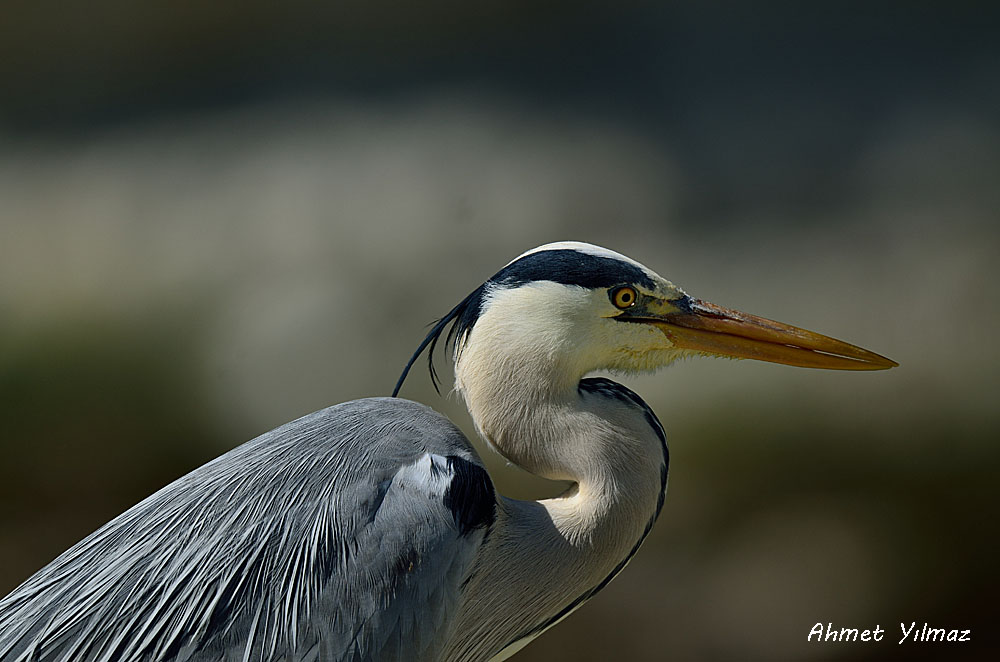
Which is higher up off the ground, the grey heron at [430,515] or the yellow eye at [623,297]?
the yellow eye at [623,297]

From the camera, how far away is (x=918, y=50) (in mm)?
3098

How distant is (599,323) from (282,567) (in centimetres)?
65

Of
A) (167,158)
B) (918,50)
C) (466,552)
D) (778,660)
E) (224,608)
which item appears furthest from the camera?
(167,158)

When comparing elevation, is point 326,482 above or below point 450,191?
below

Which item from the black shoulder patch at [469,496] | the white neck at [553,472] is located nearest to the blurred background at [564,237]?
the white neck at [553,472]

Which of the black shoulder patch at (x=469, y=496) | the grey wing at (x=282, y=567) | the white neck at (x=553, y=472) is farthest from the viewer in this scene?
the white neck at (x=553, y=472)

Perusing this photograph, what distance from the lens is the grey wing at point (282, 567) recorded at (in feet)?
4.09

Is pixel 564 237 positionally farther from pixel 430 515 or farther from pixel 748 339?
pixel 430 515

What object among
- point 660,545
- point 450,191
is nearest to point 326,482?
point 660,545

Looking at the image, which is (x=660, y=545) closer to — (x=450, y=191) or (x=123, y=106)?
(x=450, y=191)

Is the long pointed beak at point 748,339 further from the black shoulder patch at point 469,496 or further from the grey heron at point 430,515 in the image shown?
the black shoulder patch at point 469,496

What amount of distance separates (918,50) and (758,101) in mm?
570

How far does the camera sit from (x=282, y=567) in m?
1.28

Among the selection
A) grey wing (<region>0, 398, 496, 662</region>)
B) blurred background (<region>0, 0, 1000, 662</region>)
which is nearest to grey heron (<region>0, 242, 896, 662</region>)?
grey wing (<region>0, 398, 496, 662</region>)
